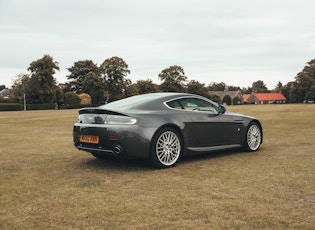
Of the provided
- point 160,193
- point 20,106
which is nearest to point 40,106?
point 20,106

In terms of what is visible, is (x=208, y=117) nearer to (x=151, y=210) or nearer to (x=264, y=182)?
(x=264, y=182)

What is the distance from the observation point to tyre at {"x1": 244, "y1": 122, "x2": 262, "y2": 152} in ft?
26.2

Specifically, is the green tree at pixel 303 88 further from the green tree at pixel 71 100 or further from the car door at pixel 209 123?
the car door at pixel 209 123

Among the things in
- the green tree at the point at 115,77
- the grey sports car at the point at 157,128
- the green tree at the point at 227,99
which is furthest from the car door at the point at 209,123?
the green tree at the point at 227,99

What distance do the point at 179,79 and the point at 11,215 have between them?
94967 mm

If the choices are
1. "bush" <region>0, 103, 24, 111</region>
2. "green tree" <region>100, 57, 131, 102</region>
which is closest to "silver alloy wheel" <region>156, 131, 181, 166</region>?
"bush" <region>0, 103, 24, 111</region>

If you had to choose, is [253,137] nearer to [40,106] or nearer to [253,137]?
[253,137]

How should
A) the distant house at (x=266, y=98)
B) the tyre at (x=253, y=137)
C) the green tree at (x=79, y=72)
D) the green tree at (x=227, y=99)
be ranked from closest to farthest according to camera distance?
the tyre at (x=253, y=137) < the green tree at (x=79, y=72) < the green tree at (x=227, y=99) < the distant house at (x=266, y=98)

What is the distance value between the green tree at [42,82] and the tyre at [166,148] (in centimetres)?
6747

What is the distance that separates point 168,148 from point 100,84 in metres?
→ 80.0

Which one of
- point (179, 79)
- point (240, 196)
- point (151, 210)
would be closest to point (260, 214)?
point (240, 196)

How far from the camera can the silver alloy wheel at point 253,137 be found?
26.3 ft

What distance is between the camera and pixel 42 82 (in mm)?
71625

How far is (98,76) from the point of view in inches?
3383
